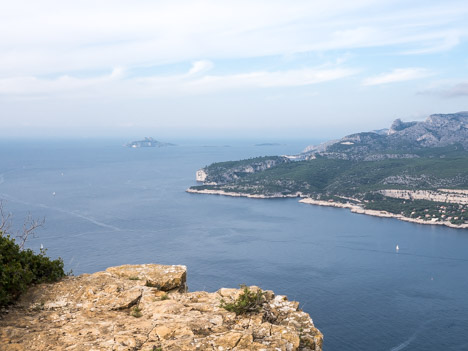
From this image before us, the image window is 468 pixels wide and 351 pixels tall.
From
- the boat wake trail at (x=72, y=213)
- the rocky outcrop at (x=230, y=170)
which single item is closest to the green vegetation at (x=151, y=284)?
the boat wake trail at (x=72, y=213)

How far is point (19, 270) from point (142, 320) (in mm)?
3597

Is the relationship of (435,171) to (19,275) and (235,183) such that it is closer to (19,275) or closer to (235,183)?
(235,183)

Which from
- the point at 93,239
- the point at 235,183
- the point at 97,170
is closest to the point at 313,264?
the point at 93,239

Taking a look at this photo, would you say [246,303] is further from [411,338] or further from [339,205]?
[339,205]

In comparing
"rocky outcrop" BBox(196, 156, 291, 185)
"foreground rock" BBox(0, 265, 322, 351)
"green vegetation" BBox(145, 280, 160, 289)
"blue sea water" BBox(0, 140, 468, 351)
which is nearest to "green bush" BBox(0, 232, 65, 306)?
"foreground rock" BBox(0, 265, 322, 351)

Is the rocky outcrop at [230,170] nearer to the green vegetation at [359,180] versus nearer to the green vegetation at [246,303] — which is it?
the green vegetation at [359,180]

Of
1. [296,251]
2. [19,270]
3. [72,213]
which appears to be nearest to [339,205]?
[296,251]

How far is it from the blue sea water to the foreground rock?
11008 millimetres

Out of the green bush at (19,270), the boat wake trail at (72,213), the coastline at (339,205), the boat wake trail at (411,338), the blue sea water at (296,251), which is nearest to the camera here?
the green bush at (19,270)

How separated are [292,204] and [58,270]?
117 metres

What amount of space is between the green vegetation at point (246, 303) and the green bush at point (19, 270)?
486 centimetres

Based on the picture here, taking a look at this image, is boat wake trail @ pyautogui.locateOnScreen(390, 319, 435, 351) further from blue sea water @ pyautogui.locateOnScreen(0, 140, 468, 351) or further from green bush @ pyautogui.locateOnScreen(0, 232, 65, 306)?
green bush @ pyautogui.locateOnScreen(0, 232, 65, 306)

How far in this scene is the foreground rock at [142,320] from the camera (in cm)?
675

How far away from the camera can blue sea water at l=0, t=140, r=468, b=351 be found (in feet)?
149
